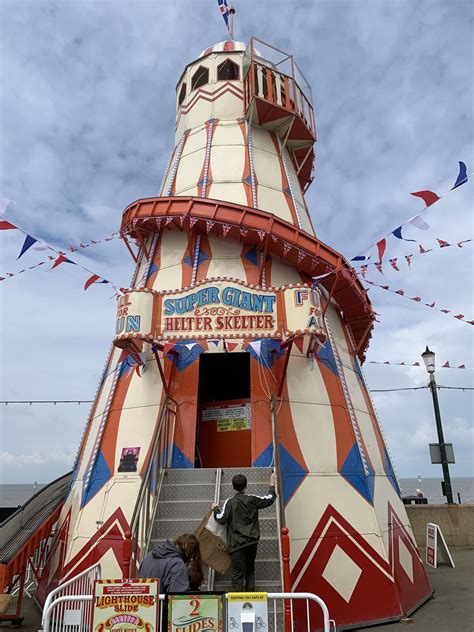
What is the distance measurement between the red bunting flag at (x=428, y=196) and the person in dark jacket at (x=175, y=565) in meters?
5.66

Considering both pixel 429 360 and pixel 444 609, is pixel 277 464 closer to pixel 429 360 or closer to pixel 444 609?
pixel 444 609

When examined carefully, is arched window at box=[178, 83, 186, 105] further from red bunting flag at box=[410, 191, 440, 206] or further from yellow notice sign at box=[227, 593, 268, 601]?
yellow notice sign at box=[227, 593, 268, 601]

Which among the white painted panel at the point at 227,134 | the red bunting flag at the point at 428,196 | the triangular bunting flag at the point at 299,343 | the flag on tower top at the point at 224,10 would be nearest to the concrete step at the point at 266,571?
the triangular bunting flag at the point at 299,343

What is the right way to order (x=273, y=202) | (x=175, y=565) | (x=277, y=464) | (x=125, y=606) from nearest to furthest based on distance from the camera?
(x=125, y=606) → (x=175, y=565) → (x=277, y=464) → (x=273, y=202)

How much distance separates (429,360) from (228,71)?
921 centimetres

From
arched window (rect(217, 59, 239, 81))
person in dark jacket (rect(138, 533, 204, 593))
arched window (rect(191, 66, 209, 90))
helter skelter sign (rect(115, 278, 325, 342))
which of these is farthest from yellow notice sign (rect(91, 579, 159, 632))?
arched window (rect(191, 66, 209, 90))

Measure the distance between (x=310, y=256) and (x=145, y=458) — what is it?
4.68 meters

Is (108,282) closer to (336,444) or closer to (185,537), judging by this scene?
(336,444)

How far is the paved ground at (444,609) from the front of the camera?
6582 millimetres

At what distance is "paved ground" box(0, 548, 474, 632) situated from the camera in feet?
21.6

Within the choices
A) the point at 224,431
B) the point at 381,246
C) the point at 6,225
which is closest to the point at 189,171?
the point at 6,225

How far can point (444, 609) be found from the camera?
7461 millimetres

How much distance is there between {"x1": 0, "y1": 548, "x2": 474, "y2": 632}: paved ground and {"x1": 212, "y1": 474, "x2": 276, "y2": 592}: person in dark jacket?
2.62 metres

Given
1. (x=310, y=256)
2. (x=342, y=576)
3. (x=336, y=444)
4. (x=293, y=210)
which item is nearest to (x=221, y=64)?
(x=293, y=210)
